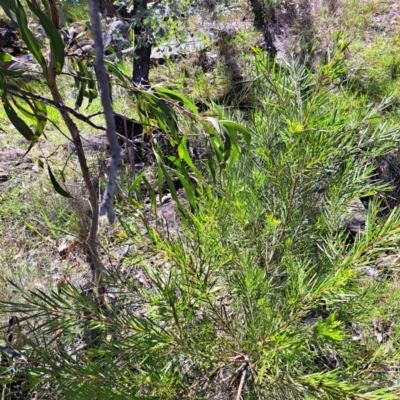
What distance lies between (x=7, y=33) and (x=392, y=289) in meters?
4.54

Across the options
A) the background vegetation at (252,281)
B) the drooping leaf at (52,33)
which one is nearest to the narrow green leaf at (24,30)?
the drooping leaf at (52,33)

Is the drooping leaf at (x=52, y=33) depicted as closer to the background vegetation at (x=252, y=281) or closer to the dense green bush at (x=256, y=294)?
the background vegetation at (x=252, y=281)

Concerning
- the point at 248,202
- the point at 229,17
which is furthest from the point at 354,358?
the point at 229,17

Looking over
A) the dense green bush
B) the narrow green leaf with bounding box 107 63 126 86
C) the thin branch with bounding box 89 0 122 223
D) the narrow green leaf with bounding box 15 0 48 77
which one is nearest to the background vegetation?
the dense green bush

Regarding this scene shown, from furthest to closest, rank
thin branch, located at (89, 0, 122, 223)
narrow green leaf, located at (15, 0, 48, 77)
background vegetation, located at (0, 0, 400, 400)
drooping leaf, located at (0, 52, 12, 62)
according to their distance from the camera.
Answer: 1. background vegetation, located at (0, 0, 400, 400)
2. drooping leaf, located at (0, 52, 12, 62)
3. narrow green leaf, located at (15, 0, 48, 77)
4. thin branch, located at (89, 0, 122, 223)

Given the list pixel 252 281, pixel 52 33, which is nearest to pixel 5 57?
pixel 52 33

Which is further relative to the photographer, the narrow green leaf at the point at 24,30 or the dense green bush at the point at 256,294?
the dense green bush at the point at 256,294

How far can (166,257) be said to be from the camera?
1.12 meters

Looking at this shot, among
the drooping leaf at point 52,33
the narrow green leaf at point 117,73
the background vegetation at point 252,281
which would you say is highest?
the drooping leaf at point 52,33

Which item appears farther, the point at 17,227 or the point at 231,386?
the point at 17,227

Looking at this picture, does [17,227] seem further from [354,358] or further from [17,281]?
[354,358]

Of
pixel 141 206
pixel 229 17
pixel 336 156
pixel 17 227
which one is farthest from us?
pixel 229 17

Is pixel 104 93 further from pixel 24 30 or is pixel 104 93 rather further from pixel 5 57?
pixel 5 57

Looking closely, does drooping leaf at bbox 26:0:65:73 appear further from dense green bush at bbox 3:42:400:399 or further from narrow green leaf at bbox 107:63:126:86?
dense green bush at bbox 3:42:400:399
